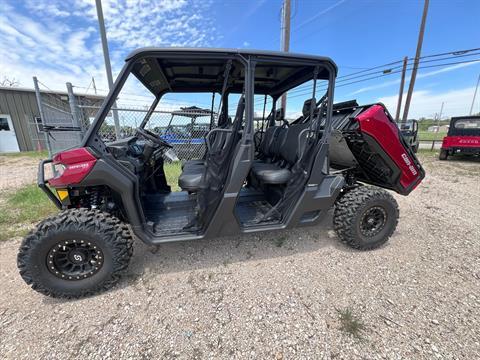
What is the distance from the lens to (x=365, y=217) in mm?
2795

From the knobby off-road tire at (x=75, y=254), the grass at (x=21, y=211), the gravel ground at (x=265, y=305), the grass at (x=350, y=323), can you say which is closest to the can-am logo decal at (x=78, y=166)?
the knobby off-road tire at (x=75, y=254)

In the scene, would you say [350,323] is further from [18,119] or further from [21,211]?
[18,119]

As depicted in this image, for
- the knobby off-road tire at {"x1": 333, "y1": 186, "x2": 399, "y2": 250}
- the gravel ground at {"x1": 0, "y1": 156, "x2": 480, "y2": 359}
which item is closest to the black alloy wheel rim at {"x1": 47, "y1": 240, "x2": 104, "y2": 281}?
the gravel ground at {"x1": 0, "y1": 156, "x2": 480, "y2": 359}

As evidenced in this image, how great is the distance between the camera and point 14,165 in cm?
856

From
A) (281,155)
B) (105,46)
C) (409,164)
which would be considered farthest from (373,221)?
(105,46)

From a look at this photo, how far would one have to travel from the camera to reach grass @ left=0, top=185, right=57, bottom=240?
10.7ft

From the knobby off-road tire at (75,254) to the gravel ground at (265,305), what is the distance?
18 centimetres

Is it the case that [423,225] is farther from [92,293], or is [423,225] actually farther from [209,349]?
[92,293]

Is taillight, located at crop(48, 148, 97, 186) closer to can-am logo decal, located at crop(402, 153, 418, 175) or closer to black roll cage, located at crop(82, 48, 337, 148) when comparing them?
black roll cage, located at crop(82, 48, 337, 148)

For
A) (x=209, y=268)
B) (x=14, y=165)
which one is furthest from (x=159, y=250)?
(x=14, y=165)

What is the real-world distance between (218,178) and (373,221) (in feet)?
6.63

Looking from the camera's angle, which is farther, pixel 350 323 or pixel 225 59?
pixel 225 59

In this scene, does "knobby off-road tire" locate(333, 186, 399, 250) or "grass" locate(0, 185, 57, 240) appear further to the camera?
"grass" locate(0, 185, 57, 240)

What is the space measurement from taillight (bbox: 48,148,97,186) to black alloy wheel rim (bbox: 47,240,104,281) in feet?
1.73
